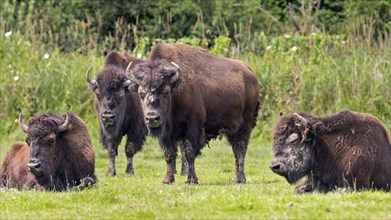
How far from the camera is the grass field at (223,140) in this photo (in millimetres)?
13016

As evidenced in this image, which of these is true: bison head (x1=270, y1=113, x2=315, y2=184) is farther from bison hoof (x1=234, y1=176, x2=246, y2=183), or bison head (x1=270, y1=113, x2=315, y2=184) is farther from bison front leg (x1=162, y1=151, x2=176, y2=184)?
bison hoof (x1=234, y1=176, x2=246, y2=183)

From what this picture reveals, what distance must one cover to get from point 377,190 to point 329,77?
510 inches

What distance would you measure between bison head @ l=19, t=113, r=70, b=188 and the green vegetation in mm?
486

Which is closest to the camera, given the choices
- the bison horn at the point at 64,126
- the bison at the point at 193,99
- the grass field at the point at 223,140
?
the grass field at the point at 223,140

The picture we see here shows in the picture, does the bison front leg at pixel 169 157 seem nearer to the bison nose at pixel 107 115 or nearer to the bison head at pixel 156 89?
the bison head at pixel 156 89

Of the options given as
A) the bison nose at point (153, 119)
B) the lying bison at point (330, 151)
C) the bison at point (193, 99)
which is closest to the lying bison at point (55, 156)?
the bison nose at point (153, 119)

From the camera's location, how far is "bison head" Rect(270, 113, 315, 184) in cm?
1511

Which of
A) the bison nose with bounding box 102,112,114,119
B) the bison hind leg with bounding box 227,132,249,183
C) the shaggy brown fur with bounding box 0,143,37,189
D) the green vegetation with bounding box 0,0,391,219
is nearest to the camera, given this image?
the green vegetation with bounding box 0,0,391,219

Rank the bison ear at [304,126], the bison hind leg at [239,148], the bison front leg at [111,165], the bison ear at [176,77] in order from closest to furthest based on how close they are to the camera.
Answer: the bison ear at [304,126]
the bison ear at [176,77]
the bison hind leg at [239,148]
the bison front leg at [111,165]

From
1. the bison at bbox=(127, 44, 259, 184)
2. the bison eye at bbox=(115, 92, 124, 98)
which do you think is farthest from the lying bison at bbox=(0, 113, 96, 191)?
the bison eye at bbox=(115, 92, 124, 98)

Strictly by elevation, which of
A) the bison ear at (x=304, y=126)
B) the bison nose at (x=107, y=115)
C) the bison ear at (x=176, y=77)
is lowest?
the bison nose at (x=107, y=115)

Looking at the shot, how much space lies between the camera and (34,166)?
618 inches

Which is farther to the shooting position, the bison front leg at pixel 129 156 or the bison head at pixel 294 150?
the bison front leg at pixel 129 156

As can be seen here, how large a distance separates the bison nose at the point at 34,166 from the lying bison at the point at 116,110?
4.31 m
